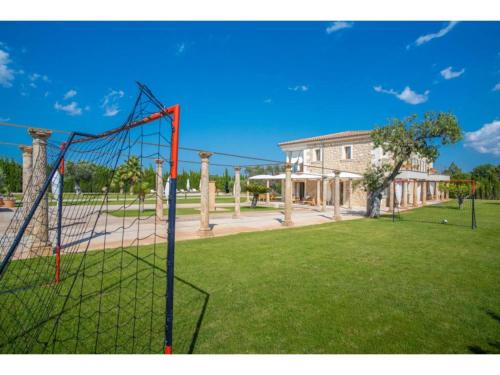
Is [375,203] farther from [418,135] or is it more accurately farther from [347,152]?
[347,152]

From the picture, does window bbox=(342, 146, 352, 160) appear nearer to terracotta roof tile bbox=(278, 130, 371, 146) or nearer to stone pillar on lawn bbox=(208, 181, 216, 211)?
terracotta roof tile bbox=(278, 130, 371, 146)

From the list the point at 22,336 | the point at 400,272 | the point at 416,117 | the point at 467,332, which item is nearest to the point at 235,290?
the point at 22,336

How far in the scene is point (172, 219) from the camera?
253 cm

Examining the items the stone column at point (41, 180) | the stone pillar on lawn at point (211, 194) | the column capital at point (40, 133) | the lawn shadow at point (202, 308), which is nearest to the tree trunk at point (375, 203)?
the stone pillar on lawn at point (211, 194)

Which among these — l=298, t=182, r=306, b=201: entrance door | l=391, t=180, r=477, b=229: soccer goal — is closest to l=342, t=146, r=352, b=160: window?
l=391, t=180, r=477, b=229: soccer goal

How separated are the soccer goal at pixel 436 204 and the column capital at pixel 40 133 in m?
13.7

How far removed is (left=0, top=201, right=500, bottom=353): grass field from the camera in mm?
2928

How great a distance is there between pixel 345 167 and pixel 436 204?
35.3ft

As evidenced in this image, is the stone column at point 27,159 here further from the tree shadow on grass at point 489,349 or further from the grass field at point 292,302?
the tree shadow on grass at point 489,349

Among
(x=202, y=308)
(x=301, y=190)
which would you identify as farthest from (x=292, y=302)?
(x=301, y=190)

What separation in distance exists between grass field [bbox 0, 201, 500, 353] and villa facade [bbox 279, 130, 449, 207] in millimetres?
14167

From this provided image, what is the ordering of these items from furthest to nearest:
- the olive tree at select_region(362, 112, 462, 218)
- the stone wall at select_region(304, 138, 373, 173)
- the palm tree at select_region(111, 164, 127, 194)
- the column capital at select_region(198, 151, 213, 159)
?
the stone wall at select_region(304, 138, 373, 173) < the olive tree at select_region(362, 112, 462, 218) < the column capital at select_region(198, 151, 213, 159) < the palm tree at select_region(111, 164, 127, 194)

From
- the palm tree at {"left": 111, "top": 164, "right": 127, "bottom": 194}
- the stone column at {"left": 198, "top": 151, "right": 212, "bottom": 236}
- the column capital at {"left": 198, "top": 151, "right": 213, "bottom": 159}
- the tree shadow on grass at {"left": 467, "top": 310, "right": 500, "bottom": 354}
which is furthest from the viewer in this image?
the column capital at {"left": 198, "top": 151, "right": 213, "bottom": 159}

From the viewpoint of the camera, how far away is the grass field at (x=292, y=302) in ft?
9.61
